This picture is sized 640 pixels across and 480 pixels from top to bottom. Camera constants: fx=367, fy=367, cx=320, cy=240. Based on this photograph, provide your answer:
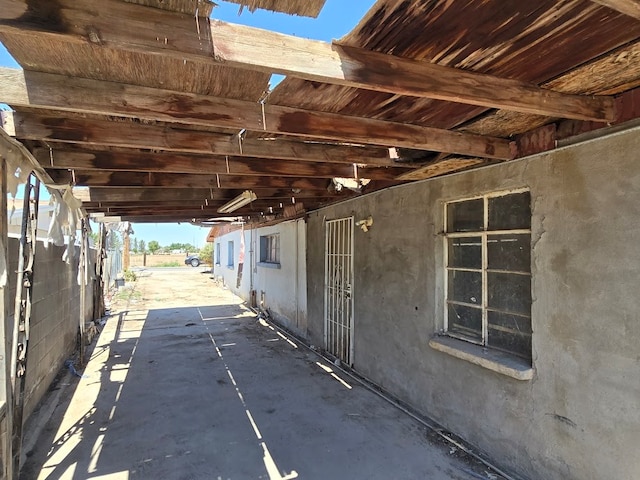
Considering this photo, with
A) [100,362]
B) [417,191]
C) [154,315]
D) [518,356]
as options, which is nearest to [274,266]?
[154,315]

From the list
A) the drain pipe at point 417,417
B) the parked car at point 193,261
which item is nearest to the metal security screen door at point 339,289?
the drain pipe at point 417,417

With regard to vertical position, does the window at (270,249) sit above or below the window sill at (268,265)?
above

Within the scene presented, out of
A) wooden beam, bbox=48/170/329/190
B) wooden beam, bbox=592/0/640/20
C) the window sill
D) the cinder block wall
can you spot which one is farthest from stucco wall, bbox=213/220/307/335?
wooden beam, bbox=592/0/640/20

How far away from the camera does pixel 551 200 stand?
8.29 feet

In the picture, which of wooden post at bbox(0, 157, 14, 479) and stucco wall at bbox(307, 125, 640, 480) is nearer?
stucco wall at bbox(307, 125, 640, 480)

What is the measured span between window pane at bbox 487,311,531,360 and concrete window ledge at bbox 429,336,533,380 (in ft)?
0.22

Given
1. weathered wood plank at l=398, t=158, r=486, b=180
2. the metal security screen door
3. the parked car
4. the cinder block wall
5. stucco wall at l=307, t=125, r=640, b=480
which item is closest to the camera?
stucco wall at l=307, t=125, r=640, b=480

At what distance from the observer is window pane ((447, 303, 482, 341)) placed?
3.23 m

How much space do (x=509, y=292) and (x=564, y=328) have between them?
1.75 feet

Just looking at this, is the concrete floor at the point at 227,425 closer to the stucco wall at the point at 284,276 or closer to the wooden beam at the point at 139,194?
the stucco wall at the point at 284,276

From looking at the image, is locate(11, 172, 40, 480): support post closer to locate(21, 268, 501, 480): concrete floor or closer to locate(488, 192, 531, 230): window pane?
locate(21, 268, 501, 480): concrete floor

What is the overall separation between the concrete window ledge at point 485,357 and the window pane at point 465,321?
10cm

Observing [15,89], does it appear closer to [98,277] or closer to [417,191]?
[417,191]

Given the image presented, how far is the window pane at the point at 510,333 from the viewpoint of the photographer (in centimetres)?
280
